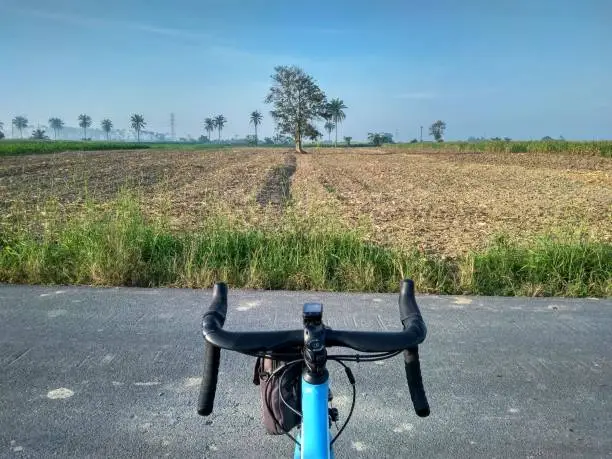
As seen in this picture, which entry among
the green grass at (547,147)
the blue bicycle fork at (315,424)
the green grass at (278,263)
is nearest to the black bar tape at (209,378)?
the blue bicycle fork at (315,424)

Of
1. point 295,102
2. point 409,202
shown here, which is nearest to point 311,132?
point 295,102

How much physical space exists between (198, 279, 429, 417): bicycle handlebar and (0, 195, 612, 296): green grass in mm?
3878

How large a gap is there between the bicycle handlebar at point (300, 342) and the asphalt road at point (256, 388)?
4.36 ft

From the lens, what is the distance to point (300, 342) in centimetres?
127

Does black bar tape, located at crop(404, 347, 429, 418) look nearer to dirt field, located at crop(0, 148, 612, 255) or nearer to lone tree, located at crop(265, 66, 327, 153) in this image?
dirt field, located at crop(0, 148, 612, 255)

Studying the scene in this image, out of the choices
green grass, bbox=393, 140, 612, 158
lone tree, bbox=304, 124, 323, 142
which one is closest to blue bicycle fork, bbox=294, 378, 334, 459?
green grass, bbox=393, 140, 612, 158

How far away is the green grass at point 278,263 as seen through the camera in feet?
17.3

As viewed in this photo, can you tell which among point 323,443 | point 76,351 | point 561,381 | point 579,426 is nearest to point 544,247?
point 561,381

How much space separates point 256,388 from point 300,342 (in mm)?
1929

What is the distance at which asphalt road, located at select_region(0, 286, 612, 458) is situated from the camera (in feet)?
8.45

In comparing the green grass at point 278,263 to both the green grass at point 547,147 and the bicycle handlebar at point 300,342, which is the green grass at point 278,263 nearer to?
the bicycle handlebar at point 300,342

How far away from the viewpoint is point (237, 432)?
2.66 metres

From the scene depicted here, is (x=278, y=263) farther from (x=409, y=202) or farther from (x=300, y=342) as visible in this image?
(x=409, y=202)

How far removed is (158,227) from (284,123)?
6512cm
